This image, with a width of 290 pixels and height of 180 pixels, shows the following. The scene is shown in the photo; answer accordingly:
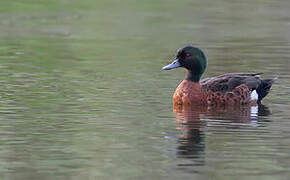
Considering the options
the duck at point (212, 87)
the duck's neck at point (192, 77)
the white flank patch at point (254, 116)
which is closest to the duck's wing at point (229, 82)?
the duck at point (212, 87)

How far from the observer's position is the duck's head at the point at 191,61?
1367cm

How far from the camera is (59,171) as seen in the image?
9055 millimetres

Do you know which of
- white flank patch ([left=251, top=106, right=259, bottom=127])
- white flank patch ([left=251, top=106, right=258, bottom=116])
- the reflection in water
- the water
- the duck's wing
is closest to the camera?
the water

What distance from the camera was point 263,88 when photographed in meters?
13.8

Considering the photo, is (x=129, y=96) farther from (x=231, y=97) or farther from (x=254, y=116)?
(x=254, y=116)

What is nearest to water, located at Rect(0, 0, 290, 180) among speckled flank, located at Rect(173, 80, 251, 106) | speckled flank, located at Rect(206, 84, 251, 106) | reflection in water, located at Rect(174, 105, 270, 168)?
reflection in water, located at Rect(174, 105, 270, 168)

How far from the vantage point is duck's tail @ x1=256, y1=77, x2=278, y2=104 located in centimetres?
1373

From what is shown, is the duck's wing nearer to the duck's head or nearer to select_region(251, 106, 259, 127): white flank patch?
the duck's head

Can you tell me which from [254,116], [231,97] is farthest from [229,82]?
[254,116]

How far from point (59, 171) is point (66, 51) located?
9.51 m

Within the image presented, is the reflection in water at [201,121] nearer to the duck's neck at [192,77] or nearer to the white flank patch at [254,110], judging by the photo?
the white flank patch at [254,110]

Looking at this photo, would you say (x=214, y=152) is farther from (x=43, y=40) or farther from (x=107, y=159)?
(x=43, y=40)

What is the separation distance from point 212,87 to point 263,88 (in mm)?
920

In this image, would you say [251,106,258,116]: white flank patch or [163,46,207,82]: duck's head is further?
[163,46,207,82]: duck's head
